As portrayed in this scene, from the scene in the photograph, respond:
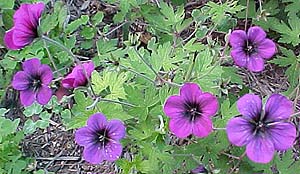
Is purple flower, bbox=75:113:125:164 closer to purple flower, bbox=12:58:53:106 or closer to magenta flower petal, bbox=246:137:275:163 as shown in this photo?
purple flower, bbox=12:58:53:106

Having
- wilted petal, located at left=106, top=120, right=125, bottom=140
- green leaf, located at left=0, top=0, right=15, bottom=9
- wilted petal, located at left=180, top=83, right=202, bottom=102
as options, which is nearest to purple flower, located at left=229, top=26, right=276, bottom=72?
wilted petal, located at left=180, top=83, right=202, bottom=102

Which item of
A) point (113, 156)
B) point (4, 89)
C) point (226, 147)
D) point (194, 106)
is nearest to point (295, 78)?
point (226, 147)

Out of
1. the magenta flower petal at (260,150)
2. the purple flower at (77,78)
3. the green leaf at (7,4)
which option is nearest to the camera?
the magenta flower petal at (260,150)

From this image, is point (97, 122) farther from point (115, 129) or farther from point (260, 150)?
point (260, 150)

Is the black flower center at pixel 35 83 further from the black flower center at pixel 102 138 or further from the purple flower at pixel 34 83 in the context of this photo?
the black flower center at pixel 102 138

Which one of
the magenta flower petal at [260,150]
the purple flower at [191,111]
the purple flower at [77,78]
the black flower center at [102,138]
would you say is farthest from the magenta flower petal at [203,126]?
the purple flower at [77,78]

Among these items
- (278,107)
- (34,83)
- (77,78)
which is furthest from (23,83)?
(278,107)

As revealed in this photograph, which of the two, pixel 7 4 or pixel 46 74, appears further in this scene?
pixel 7 4
